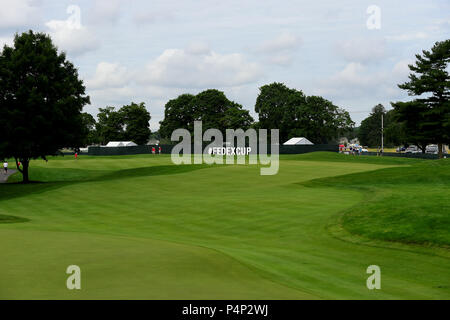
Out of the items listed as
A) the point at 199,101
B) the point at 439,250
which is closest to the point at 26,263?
the point at 439,250

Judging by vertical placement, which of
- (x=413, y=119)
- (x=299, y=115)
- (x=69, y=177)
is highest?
(x=299, y=115)

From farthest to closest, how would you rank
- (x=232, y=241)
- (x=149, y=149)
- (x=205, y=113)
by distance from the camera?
(x=205, y=113) → (x=149, y=149) → (x=232, y=241)

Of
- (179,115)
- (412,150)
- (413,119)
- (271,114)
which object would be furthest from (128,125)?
(413,119)

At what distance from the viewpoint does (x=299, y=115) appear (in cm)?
15062

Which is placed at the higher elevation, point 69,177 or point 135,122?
point 135,122

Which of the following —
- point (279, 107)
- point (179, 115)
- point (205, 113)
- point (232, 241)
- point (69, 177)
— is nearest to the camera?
point (232, 241)

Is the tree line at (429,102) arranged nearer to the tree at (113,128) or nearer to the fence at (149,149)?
the fence at (149,149)

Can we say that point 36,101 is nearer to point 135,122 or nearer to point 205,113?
point 205,113

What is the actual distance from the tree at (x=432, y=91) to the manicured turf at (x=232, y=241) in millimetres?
47496

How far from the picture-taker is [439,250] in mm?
18172

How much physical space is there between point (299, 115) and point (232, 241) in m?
132

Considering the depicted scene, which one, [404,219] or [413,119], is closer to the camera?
[404,219]
